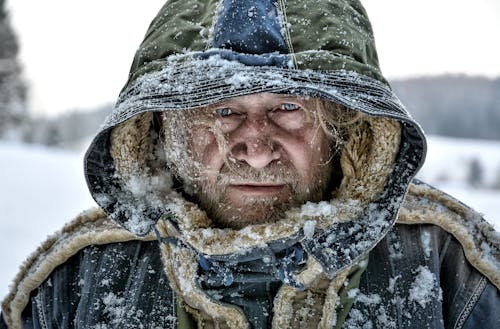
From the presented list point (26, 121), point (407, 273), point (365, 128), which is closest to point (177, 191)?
point (365, 128)

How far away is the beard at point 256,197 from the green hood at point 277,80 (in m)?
0.10

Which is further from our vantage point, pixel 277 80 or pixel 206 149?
pixel 206 149

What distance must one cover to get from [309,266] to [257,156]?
321 millimetres

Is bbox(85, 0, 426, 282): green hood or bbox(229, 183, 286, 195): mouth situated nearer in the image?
bbox(85, 0, 426, 282): green hood

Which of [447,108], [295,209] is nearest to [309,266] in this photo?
[295,209]

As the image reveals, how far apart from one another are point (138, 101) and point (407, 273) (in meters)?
0.87

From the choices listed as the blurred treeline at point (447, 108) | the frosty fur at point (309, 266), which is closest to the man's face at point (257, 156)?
the frosty fur at point (309, 266)

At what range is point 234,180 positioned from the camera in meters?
1.45

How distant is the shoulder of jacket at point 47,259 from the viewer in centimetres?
162

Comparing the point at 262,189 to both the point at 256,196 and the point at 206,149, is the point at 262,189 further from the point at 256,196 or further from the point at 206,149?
the point at 206,149

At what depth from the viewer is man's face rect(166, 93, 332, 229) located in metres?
1.40

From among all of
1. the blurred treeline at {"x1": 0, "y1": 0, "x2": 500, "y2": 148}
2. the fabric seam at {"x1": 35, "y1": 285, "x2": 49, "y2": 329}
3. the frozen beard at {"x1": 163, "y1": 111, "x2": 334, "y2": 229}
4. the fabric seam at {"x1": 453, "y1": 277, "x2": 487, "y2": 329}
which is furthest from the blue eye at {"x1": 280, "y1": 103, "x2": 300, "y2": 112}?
the blurred treeline at {"x1": 0, "y1": 0, "x2": 500, "y2": 148}

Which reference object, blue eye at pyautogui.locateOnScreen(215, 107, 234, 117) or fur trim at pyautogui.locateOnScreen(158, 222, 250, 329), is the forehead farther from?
fur trim at pyautogui.locateOnScreen(158, 222, 250, 329)

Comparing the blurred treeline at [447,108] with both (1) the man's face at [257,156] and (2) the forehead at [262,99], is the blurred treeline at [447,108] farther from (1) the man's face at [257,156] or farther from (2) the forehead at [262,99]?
(2) the forehead at [262,99]
